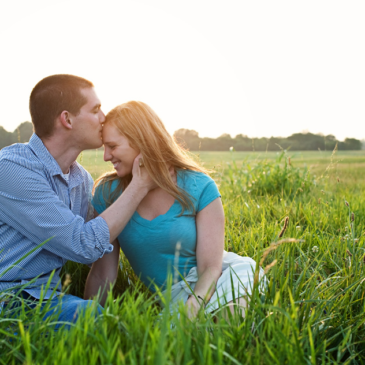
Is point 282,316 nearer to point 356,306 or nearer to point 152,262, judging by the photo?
point 356,306

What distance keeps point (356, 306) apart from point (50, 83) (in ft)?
8.10

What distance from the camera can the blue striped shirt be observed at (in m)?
2.18

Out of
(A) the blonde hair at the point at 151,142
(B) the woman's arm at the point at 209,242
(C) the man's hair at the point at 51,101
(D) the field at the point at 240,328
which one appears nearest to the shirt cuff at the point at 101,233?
(D) the field at the point at 240,328

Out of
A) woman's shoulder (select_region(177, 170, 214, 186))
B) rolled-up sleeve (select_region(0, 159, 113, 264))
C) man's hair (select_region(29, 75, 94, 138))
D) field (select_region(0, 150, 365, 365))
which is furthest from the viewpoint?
woman's shoulder (select_region(177, 170, 214, 186))

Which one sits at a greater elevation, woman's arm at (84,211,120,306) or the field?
the field

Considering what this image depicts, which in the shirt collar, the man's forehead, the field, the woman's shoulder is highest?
the man's forehead

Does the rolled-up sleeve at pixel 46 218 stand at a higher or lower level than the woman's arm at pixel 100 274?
higher

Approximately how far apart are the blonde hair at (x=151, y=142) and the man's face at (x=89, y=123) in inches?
Result: 4.5

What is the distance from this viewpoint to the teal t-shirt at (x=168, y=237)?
2541 millimetres

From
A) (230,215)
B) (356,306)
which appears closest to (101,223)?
(356,306)

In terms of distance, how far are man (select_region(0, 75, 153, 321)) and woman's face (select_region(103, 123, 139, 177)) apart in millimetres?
69

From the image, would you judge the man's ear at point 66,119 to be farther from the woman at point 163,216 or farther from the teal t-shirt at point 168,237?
the teal t-shirt at point 168,237

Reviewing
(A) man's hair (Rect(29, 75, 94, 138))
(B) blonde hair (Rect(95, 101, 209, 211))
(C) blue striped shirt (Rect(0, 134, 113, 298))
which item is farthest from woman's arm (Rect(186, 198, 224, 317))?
(A) man's hair (Rect(29, 75, 94, 138))

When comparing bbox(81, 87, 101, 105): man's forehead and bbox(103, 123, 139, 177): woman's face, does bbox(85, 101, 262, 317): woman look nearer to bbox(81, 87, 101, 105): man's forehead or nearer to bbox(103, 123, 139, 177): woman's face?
bbox(103, 123, 139, 177): woman's face
